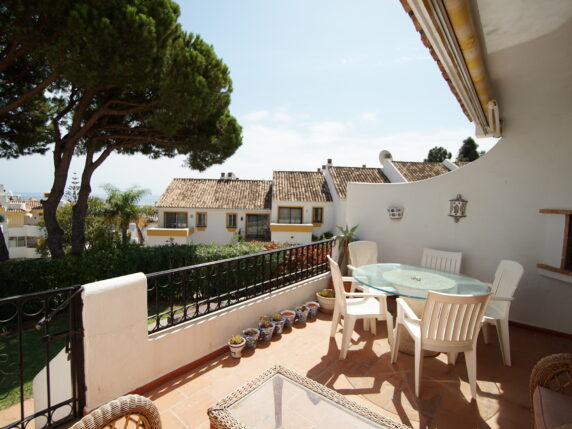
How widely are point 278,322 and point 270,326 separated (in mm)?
154

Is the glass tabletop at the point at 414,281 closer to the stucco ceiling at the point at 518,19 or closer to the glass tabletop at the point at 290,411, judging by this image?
the glass tabletop at the point at 290,411

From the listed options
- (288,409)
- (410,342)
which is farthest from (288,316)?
(288,409)

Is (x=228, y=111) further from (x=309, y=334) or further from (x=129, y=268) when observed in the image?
(x=309, y=334)

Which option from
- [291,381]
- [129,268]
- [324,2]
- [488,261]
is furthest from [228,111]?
[291,381]

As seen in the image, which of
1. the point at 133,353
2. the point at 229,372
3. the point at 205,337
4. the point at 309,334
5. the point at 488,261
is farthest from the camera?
the point at 488,261

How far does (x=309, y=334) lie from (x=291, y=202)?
1604 cm

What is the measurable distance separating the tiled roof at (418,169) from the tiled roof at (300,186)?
5332 millimetres

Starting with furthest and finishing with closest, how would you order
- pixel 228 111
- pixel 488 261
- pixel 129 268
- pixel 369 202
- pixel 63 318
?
pixel 228 111 < pixel 129 268 < pixel 63 318 < pixel 369 202 < pixel 488 261

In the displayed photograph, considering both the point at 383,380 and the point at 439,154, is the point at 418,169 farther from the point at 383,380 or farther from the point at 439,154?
the point at 439,154

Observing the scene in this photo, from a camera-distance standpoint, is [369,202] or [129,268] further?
[129,268]

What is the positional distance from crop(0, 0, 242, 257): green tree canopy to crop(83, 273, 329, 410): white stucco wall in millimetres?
5943

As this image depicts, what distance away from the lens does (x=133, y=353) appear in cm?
258

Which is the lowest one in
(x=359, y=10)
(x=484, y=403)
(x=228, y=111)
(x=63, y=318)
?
(x=63, y=318)

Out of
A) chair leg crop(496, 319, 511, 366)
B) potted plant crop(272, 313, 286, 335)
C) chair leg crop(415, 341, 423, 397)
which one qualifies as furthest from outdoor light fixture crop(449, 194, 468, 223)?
potted plant crop(272, 313, 286, 335)
